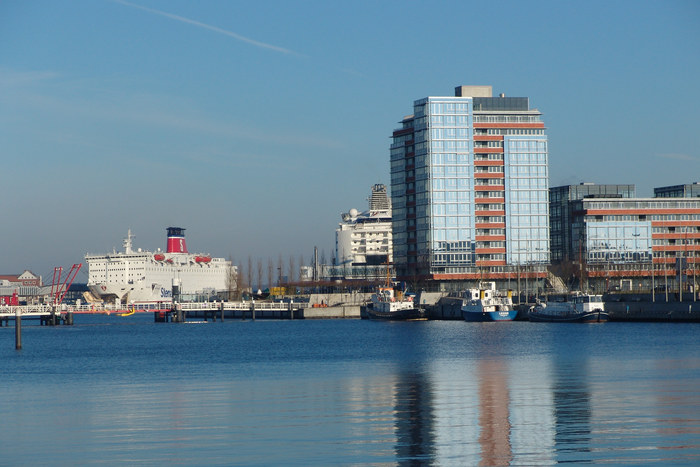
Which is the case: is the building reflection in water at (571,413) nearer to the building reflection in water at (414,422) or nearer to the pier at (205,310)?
the building reflection in water at (414,422)

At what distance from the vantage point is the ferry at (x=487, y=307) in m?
111

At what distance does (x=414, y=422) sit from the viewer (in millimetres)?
27266

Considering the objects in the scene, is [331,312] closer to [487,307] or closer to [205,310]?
[205,310]

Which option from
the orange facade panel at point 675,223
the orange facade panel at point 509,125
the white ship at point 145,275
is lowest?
the white ship at point 145,275

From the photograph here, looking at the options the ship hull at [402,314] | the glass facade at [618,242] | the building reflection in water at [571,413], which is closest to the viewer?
the building reflection in water at [571,413]

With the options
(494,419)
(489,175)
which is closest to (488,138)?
(489,175)

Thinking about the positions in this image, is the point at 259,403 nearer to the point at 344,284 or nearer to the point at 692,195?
the point at 344,284

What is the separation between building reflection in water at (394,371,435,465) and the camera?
2217 cm

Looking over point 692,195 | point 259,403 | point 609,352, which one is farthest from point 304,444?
point 692,195

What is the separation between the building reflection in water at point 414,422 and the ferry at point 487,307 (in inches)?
2791

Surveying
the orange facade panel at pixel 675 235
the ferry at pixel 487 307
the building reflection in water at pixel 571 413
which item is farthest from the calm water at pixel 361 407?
the orange facade panel at pixel 675 235

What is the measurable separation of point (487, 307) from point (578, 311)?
513 inches

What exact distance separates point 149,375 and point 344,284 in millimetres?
110400

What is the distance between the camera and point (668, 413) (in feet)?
90.4
